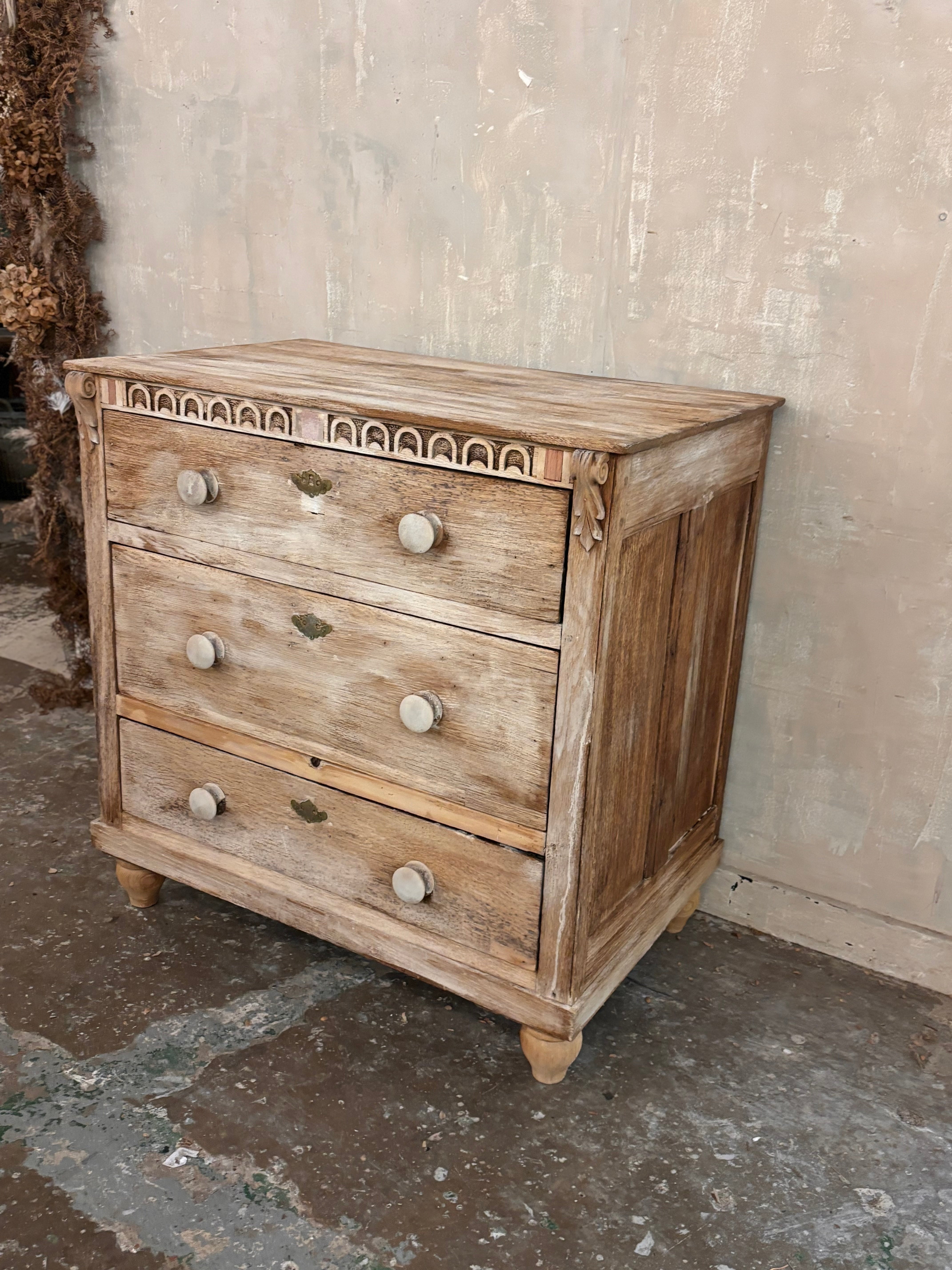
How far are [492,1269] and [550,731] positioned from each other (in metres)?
0.71

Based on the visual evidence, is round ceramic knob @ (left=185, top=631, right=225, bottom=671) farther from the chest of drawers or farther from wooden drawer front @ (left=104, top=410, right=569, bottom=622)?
wooden drawer front @ (left=104, top=410, right=569, bottom=622)

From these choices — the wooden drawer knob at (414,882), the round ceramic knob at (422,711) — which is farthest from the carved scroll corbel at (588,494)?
the wooden drawer knob at (414,882)

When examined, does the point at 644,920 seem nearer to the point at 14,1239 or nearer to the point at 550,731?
the point at 550,731

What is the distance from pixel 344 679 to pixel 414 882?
1.12 feet

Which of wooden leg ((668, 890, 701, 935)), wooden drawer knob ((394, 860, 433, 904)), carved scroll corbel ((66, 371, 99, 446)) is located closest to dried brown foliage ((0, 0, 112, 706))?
carved scroll corbel ((66, 371, 99, 446))

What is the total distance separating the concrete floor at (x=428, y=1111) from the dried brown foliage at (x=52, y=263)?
106 cm

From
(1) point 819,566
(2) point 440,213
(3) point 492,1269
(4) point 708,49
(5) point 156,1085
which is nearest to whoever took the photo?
(3) point 492,1269

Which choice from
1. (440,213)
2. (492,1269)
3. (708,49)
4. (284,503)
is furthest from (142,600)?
(708,49)

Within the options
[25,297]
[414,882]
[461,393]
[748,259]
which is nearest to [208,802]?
[414,882]

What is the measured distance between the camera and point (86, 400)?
1952 millimetres

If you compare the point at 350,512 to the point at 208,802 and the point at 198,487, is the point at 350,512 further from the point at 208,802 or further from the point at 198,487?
the point at 208,802

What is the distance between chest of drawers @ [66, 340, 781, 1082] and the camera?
5.14 ft

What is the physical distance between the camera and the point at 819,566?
6.61 ft

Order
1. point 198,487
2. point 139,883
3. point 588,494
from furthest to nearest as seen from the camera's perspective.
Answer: point 139,883 → point 198,487 → point 588,494
